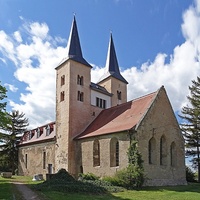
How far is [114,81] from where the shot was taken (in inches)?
1797

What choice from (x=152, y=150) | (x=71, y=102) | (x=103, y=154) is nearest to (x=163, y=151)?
(x=152, y=150)

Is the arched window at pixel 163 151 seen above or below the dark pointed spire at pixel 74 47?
below

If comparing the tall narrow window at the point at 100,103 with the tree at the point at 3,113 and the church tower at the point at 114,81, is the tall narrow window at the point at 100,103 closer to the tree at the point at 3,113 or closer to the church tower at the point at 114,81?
the church tower at the point at 114,81

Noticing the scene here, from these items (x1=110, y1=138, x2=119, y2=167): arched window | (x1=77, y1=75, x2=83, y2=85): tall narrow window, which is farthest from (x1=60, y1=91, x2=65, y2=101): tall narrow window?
(x1=110, y1=138, x2=119, y2=167): arched window

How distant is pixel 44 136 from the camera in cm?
4247

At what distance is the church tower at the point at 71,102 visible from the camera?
35328 mm

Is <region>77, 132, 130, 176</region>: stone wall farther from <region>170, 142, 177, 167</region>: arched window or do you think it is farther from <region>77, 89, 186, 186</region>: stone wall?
<region>170, 142, 177, 167</region>: arched window

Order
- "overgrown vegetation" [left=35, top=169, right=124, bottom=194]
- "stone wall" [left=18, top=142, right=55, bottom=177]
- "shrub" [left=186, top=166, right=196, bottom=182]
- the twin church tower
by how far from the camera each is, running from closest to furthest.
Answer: "overgrown vegetation" [left=35, top=169, right=124, bottom=194] → the twin church tower → "shrub" [left=186, top=166, right=196, bottom=182] → "stone wall" [left=18, top=142, right=55, bottom=177]

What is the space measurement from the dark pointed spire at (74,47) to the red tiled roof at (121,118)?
843 cm

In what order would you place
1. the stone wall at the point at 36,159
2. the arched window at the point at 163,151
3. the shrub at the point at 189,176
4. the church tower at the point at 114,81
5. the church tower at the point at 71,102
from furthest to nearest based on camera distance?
the church tower at the point at 114,81, the stone wall at the point at 36,159, the shrub at the point at 189,176, the church tower at the point at 71,102, the arched window at the point at 163,151

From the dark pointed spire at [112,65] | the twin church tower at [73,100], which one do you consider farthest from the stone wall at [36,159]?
the dark pointed spire at [112,65]

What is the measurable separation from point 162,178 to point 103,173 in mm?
5949

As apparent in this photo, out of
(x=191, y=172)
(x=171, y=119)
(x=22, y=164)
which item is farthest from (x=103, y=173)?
(x=22, y=164)

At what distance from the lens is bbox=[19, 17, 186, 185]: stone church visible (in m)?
28.4
